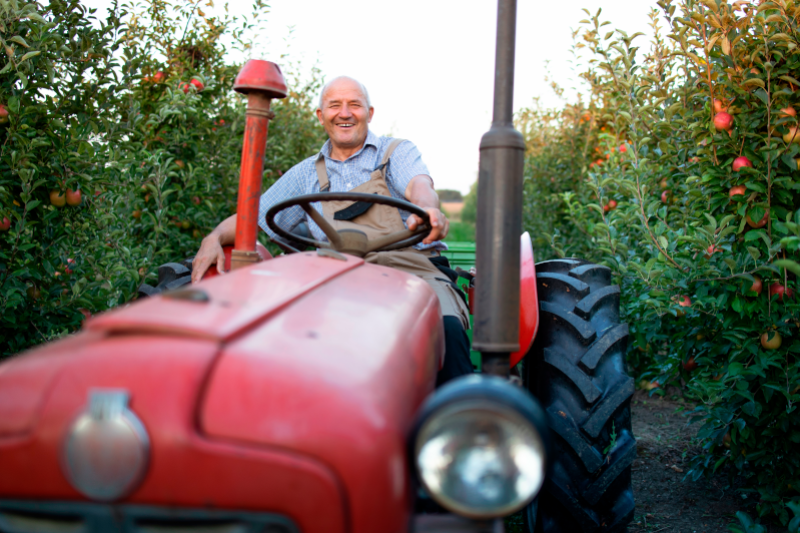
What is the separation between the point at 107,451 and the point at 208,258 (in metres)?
1.61

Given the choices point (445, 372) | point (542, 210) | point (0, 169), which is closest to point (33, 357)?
point (445, 372)

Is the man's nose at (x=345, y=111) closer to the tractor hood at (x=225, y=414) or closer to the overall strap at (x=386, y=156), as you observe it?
the overall strap at (x=386, y=156)

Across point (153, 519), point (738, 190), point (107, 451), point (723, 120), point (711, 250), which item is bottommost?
point (153, 519)

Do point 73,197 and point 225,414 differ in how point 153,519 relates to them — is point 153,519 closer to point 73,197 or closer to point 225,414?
point 225,414

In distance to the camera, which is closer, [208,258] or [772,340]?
[772,340]

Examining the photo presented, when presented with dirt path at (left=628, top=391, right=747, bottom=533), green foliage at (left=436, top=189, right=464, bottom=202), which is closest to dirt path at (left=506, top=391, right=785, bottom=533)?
dirt path at (left=628, top=391, right=747, bottom=533)

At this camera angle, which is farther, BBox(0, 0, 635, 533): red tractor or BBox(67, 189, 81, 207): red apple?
BBox(67, 189, 81, 207): red apple

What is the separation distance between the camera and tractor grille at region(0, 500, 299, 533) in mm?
925

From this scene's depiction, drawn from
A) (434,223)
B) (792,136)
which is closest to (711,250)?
(792,136)

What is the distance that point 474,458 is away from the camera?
39.3 inches

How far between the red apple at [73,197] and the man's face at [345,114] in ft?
3.78

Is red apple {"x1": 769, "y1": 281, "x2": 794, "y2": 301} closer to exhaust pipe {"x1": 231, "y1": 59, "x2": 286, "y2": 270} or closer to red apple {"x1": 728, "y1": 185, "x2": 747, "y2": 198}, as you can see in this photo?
red apple {"x1": 728, "y1": 185, "x2": 747, "y2": 198}

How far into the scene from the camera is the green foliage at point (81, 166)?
254 cm

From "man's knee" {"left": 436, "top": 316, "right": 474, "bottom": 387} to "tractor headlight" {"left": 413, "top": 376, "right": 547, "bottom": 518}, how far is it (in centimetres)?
92
